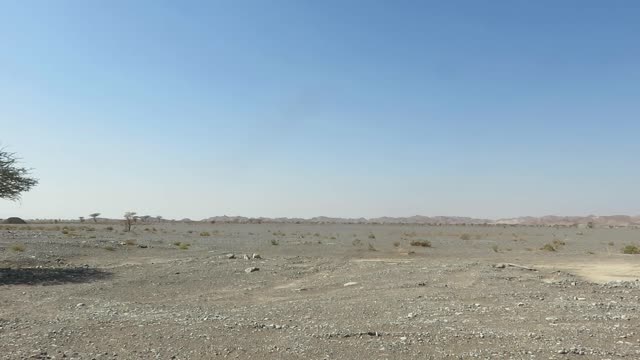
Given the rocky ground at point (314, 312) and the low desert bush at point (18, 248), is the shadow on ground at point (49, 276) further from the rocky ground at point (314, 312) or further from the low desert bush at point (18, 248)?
the low desert bush at point (18, 248)

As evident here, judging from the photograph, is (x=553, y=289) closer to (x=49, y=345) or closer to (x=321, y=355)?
(x=321, y=355)

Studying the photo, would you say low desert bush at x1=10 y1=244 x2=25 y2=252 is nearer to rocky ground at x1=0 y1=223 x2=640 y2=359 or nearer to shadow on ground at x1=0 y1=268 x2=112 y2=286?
rocky ground at x1=0 y1=223 x2=640 y2=359

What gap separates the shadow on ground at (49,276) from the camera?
817 inches

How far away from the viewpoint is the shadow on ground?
68.1 ft

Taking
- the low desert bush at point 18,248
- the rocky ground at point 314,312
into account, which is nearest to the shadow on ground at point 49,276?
the rocky ground at point 314,312

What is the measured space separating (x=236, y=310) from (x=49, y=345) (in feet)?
17.1

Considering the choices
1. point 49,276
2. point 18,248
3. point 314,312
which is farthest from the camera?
point 18,248

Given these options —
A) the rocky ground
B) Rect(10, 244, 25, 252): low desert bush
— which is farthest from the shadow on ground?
Rect(10, 244, 25, 252): low desert bush

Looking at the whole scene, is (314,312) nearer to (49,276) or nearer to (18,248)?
(49,276)

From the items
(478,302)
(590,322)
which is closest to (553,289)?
(478,302)

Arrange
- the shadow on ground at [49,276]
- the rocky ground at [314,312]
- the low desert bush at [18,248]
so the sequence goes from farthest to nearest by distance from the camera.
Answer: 1. the low desert bush at [18,248]
2. the shadow on ground at [49,276]
3. the rocky ground at [314,312]

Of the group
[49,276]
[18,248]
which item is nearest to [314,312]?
[49,276]

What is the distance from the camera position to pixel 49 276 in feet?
73.2

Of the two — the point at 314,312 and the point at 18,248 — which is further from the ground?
the point at 18,248
